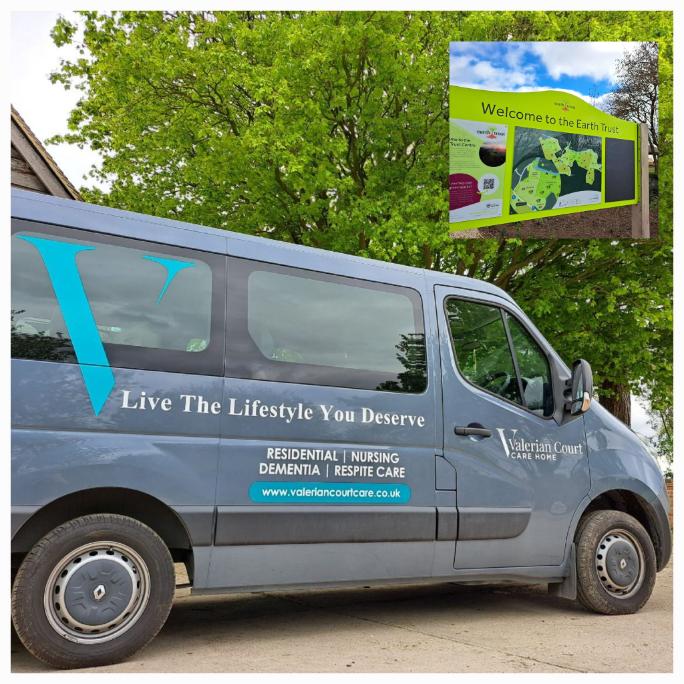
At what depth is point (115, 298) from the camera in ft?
15.1

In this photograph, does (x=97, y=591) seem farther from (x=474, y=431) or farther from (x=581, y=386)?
(x=581, y=386)

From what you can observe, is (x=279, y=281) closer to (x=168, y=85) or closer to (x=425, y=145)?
(x=425, y=145)

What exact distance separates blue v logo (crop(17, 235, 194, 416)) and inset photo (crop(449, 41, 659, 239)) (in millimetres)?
9009

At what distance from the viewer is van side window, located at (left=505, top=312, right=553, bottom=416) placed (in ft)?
20.5

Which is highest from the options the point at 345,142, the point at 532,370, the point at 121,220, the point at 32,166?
the point at 345,142

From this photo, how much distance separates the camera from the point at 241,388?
4922 mm

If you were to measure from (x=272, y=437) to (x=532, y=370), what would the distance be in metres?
2.28

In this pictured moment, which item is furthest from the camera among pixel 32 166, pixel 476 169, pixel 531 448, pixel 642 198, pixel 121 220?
pixel 642 198

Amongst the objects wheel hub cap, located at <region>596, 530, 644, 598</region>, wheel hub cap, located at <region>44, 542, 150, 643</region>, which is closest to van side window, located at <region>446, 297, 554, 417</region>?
wheel hub cap, located at <region>596, 530, 644, 598</region>

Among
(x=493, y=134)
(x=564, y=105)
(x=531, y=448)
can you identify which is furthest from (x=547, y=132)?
(x=531, y=448)

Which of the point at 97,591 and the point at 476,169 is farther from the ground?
the point at 476,169

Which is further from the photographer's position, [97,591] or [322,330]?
[322,330]

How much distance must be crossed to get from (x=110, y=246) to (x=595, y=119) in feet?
32.5

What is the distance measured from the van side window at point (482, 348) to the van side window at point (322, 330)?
34 cm
